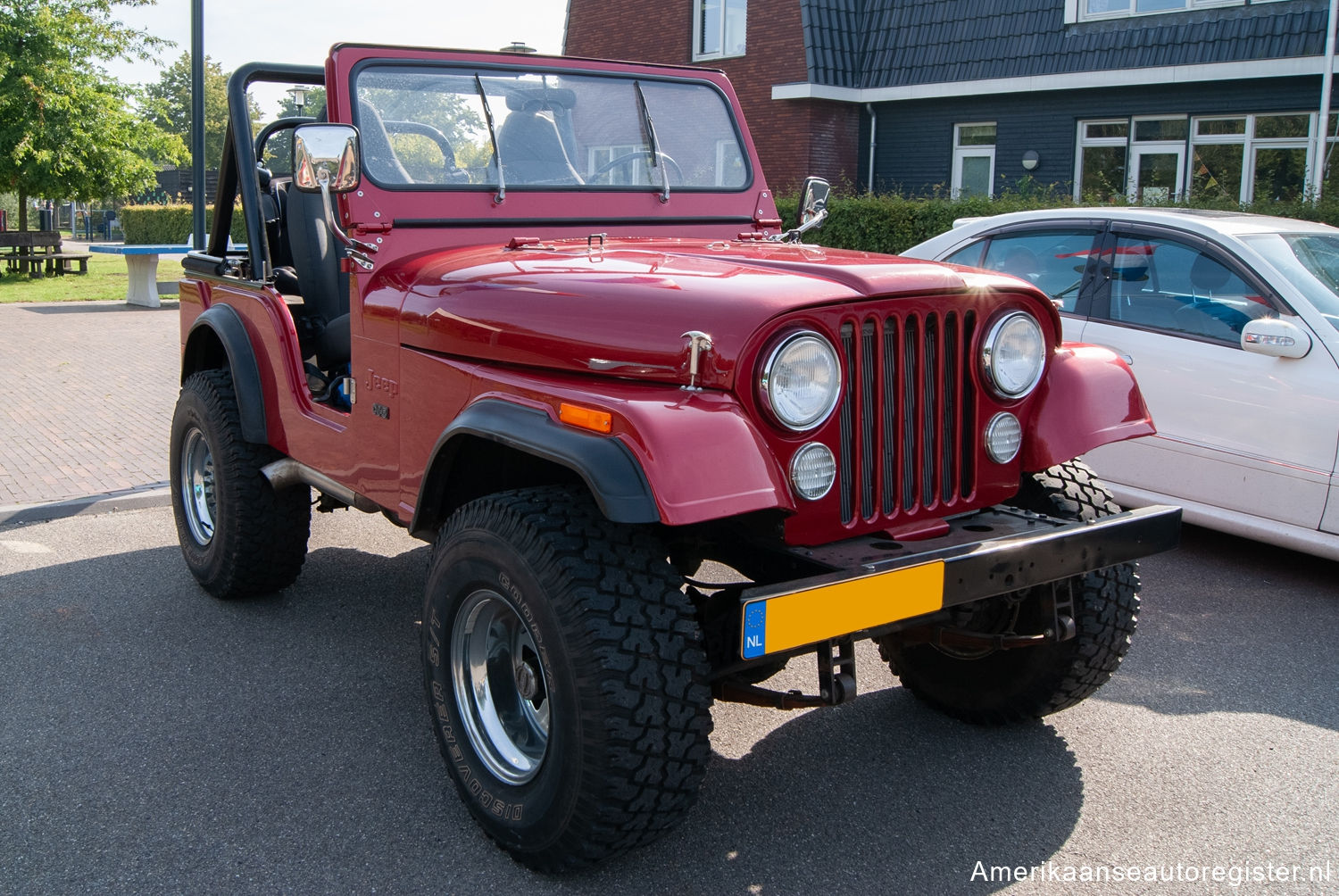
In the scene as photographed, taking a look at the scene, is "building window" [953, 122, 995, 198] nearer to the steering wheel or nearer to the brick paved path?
the brick paved path

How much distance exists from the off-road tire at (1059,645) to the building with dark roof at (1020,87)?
10.6m

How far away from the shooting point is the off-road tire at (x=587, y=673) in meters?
2.50

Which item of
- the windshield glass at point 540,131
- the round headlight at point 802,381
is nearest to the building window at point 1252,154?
the windshield glass at point 540,131

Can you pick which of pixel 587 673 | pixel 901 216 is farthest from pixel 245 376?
pixel 901 216

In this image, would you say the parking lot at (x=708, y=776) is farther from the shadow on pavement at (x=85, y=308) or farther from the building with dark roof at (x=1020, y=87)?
the shadow on pavement at (x=85, y=308)

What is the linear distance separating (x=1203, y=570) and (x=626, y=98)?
3217 mm

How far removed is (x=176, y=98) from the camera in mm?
79625

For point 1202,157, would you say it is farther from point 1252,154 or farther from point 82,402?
point 82,402

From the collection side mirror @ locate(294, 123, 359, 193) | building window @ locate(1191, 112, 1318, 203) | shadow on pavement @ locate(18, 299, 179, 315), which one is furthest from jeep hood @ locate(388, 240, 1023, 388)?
shadow on pavement @ locate(18, 299, 179, 315)

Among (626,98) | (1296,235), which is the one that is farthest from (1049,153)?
(626,98)

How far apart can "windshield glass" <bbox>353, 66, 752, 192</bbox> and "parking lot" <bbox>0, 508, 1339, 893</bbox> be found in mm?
Answer: 1719

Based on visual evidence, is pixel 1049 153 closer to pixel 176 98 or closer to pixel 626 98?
pixel 626 98

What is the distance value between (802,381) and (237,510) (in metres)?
2.63

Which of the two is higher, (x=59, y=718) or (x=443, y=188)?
(x=443, y=188)
